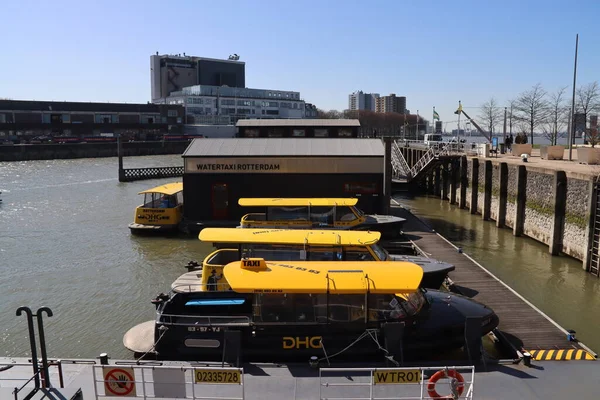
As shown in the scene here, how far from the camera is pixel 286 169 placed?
25.8m

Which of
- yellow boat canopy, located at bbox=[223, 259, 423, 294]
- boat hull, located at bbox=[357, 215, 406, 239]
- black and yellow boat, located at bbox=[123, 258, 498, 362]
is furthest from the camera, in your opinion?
boat hull, located at bbox=[357, 215, 406, 239]

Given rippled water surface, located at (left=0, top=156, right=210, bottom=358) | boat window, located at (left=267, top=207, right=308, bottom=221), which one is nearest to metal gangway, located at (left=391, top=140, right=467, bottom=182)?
boat window, located at (left=267, top=207, right=308, bottom=221)

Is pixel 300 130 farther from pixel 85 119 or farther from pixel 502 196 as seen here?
pixel 85 119

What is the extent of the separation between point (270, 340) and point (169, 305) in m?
2.61

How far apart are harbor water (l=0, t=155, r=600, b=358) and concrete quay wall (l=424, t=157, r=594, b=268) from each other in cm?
84

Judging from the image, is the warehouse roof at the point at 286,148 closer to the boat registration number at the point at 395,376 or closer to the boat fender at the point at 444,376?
the boat registration number at the point at 395,376

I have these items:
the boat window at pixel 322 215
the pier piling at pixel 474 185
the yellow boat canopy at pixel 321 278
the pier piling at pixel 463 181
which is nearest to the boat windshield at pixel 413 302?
the yellow boat canopy at pixel 321 278

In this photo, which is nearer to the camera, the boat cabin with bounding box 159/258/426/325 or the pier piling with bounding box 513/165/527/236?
the boat cabin with bounding box 159/258/426/325

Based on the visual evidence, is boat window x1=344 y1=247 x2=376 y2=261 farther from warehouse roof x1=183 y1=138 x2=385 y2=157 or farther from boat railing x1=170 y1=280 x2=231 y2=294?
warehouse roof x1=183 y1=138 x2=385 y2=157

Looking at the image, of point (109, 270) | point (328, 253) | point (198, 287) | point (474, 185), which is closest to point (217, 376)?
point (198, 287)

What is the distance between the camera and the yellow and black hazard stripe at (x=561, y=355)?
10289mm

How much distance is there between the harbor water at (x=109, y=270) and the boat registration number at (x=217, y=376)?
547 centimetres

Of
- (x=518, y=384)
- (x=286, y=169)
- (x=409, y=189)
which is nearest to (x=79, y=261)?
(x=286, y=169)

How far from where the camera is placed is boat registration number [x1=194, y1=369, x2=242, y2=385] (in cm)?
805
